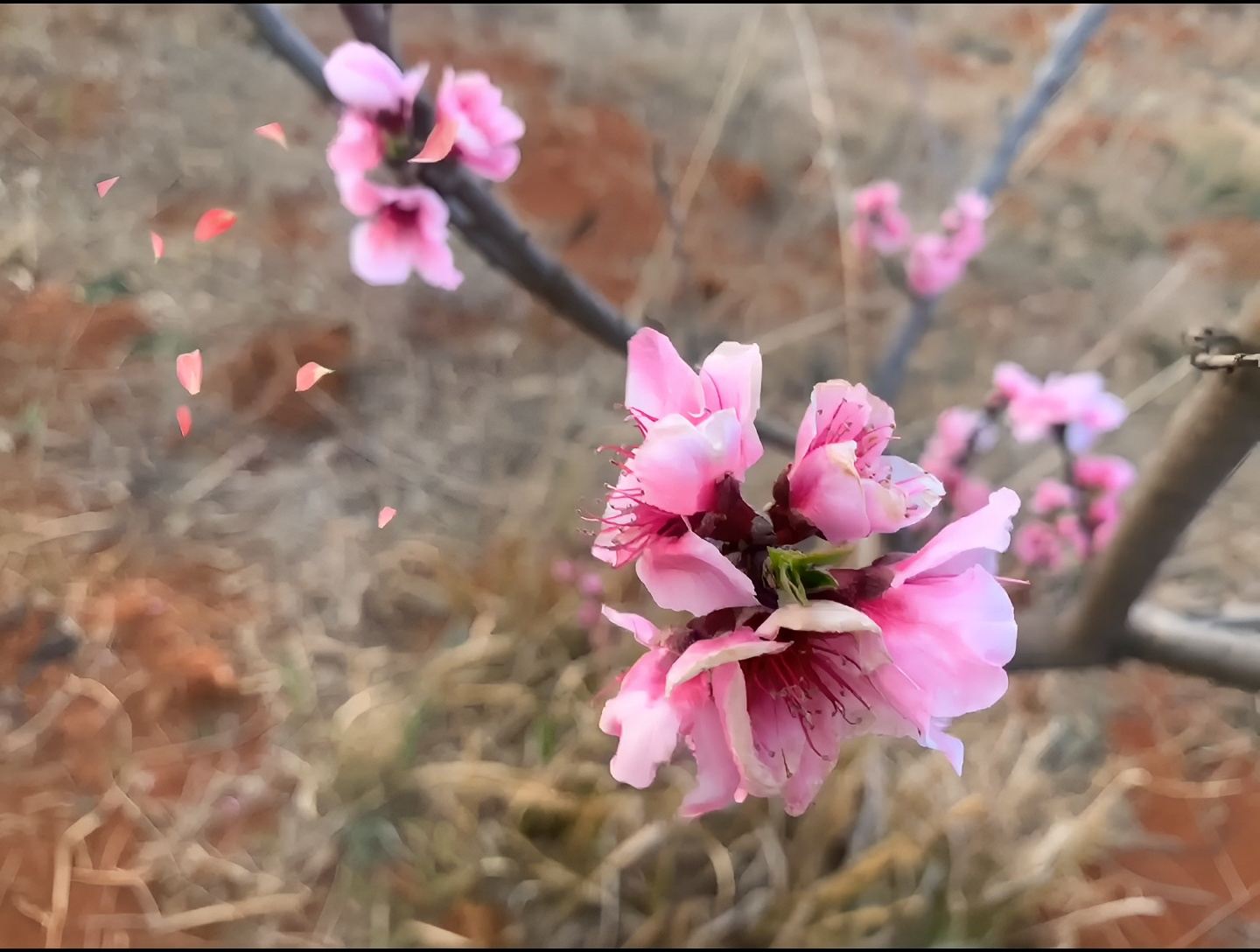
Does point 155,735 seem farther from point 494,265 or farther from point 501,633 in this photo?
point 494,265

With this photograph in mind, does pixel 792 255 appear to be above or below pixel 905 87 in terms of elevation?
below

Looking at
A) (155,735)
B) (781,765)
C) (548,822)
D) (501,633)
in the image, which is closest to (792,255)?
(501,633)

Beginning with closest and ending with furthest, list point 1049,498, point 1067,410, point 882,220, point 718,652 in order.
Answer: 1. point 718,652
2. point 1067,410
3. point 1049,498
4. point 882,220

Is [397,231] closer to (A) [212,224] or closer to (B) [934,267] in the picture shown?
(A) [212,224]

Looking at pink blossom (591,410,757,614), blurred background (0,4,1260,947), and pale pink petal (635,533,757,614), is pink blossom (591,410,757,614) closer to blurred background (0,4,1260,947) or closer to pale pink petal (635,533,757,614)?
pale pink petal (635,533,757,614)

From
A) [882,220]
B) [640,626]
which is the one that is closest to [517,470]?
[882,220]

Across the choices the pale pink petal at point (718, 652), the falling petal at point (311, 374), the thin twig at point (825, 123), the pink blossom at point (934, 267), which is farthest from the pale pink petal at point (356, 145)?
the thin twig at point (825, 123)

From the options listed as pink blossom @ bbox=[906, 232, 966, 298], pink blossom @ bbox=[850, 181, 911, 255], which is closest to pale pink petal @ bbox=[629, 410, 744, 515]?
pink blossom @ bbox=[906, 232, 966, 298]
